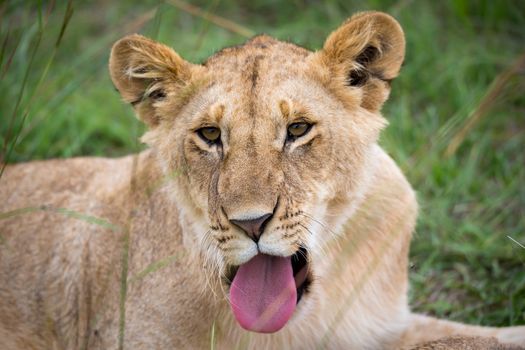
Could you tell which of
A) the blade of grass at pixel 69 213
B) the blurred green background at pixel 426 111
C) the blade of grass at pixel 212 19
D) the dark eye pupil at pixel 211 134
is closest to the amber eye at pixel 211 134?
the dark eye pupil at pixel 211 134

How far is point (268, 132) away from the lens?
3.10m

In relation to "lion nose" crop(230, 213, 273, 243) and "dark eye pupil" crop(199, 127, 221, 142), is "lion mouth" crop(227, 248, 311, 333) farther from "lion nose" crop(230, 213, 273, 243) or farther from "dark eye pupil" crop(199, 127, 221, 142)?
"dark eye pupil" crop(199, 127, 221, 142)

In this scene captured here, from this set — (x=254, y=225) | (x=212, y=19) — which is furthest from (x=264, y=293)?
(x=212, y=19)

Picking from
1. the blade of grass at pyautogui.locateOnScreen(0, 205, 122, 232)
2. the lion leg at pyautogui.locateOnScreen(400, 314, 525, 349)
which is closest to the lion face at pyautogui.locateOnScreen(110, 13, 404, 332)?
the blade of grass at pyautogui.locateOnScreen(0, 205, 122, 232)

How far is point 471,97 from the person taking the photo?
5.80 meters

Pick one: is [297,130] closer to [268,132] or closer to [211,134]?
[268,132]

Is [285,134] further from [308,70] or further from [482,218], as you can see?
[482,218]

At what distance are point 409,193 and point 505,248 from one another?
1.21 meters

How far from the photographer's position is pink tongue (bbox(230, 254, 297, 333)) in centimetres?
304

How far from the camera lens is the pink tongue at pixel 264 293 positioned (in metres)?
3.04

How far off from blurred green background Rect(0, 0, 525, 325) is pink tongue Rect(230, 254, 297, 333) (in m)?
1.61

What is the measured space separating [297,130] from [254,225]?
0.50m

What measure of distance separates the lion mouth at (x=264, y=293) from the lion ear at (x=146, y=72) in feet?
3.00

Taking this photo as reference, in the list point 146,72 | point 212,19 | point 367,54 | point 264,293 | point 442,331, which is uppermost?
point 367,54
